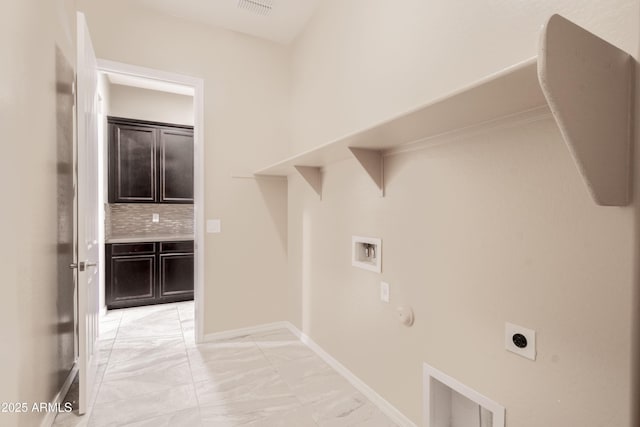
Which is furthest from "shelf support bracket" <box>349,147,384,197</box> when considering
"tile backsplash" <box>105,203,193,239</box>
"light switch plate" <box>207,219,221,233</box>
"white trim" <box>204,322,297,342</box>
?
"tile backsplash" <box>105,203,193,239</box>

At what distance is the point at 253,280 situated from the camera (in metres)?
3.24

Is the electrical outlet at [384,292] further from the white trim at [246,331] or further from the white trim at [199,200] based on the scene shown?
the white trim at [199,200]

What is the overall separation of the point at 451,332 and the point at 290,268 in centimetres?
208

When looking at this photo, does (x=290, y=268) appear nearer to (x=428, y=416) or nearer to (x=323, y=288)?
(x=323, y=288)

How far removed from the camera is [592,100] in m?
0.84

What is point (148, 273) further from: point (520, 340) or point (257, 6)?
point (520, 340)

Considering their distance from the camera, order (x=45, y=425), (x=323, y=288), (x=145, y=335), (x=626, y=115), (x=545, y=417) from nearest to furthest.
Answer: (x=626, y=115) < (x=545, y=417) < (x=45, y=425) < (x=323, y=288) < (x=145, y=335)

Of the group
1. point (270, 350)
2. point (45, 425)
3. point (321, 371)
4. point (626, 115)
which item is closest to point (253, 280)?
point (270, 350)

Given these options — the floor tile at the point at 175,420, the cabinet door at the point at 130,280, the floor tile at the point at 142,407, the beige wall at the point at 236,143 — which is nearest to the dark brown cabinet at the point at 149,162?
the cabinet door at the point at 130,280

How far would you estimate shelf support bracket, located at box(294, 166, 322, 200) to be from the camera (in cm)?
266

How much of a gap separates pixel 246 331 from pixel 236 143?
1.91 metres

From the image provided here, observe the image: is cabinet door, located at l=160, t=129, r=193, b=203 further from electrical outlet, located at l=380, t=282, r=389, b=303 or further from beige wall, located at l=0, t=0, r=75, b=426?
electrical outlet, located at l=380, t=282, r=389, b=303

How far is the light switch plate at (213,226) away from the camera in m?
3.04

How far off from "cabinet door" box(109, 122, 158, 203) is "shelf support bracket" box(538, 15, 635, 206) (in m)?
4.56
